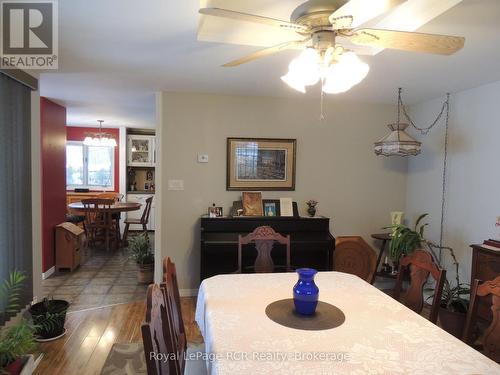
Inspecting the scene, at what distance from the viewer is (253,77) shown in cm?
303

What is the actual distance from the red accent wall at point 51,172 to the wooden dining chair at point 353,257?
3.54 meters

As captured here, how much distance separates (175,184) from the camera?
378cm

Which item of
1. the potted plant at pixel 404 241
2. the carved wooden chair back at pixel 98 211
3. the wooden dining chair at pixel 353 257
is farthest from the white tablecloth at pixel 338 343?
the carved wooden chair back at pixel 98 211

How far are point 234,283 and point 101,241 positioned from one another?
15.7ft

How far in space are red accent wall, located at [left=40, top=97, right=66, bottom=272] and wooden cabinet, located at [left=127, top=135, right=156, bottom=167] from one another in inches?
107

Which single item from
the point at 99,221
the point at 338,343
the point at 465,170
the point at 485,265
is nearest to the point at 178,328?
the point at 338,343

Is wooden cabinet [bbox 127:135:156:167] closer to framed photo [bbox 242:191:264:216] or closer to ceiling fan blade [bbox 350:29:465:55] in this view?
framed photo [bbox 242:191:264:216]

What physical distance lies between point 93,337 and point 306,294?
211 cm

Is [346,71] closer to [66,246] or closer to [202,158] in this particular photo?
[202,158]

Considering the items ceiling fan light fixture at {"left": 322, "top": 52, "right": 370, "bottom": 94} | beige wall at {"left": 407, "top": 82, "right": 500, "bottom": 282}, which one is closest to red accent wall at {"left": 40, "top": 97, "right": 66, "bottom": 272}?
ceiling fan light fixture at {"left": 322, "top": 52, "right": 370, "bottom": 94}

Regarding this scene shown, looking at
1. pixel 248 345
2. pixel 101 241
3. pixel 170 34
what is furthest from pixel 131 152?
pixel 248 345

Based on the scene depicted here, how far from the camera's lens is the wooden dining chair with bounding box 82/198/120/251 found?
5559mm

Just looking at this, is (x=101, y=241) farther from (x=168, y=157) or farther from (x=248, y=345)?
(x=248, y=345)

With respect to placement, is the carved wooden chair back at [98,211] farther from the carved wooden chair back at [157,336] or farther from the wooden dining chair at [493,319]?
the wooden dining chair at [493,319]
